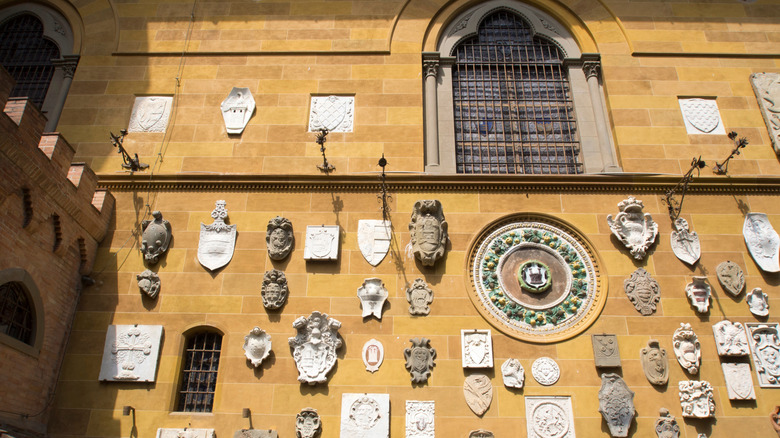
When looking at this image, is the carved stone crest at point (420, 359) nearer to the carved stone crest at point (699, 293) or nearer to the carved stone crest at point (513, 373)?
the carved stone crest at point (513, 373)

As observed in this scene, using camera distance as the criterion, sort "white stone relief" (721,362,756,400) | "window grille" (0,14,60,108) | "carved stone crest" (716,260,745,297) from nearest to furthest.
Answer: "white stone relief" (721,362,756,400) → "carved stone crest" (716,260,745,297) → "window grille" (0,14,60,108)

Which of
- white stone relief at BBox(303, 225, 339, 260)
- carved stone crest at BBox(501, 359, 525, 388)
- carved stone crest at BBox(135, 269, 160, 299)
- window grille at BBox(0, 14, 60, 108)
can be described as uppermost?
window grille at BBox(0, 14, 60, 108)

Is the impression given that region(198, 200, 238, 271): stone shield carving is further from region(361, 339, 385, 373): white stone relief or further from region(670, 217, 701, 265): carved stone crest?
region(670, 217, 701, 265): carved stone crest

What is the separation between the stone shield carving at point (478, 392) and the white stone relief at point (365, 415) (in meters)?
1.37

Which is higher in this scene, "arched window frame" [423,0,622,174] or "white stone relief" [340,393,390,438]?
"arched window frame" [423,0,622,174]

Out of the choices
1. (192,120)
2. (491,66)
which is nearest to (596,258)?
(491,66)

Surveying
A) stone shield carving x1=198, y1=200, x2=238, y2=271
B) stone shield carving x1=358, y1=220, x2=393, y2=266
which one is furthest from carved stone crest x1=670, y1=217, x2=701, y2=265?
stone shield carving x1=198, y1=200, x2=238, y2=271

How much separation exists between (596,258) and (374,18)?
7501 millimetres

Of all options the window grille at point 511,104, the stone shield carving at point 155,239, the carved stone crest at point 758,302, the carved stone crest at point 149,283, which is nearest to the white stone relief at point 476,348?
the window grille at point 511,104

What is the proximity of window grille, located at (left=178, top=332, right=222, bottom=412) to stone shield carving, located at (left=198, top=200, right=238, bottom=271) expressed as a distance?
1351mm

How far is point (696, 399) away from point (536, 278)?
3.31 metres

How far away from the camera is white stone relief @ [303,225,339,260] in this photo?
11516 millimetres

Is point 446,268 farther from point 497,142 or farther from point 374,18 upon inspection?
point 374,18

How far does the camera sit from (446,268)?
11.5 meters
